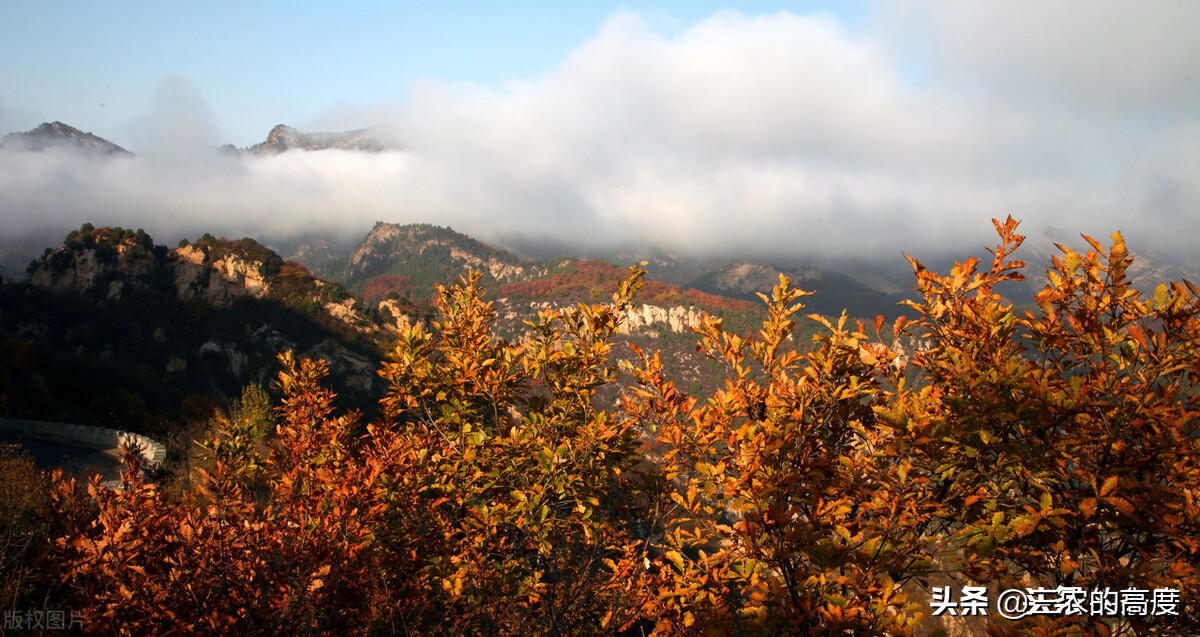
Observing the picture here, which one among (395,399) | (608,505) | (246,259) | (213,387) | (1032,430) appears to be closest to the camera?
(1032,430)

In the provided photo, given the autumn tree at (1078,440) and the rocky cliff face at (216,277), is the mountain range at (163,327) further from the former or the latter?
the autumn tree at (1078,440)

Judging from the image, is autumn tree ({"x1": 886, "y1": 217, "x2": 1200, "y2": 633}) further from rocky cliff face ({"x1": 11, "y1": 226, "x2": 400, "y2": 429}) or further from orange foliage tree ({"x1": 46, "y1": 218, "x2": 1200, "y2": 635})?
rocky cliff face ({"x1": 11, "y1": 226, "x2": 400, "y2": 429})

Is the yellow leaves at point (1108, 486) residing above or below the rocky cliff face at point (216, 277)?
below

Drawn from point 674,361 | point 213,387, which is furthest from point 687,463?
point 674,361

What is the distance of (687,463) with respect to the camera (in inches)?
210

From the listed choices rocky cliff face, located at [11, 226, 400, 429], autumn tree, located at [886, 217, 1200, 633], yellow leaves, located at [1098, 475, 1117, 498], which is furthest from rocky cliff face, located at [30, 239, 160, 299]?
yellow leaves, located at [1098, 475, 1117, 498]

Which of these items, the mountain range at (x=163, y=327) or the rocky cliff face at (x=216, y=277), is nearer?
the mountain range at (x=163, y=327)

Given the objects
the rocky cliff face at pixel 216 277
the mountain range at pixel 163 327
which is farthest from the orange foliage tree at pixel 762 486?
the rocky cliff face at pixel 216 277

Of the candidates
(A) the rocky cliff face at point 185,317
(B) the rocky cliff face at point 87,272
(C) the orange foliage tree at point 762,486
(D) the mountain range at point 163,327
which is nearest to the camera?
(C) the orange foliage tree at point 762,486

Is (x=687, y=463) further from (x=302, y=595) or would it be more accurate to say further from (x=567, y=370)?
(x=302, y=595)

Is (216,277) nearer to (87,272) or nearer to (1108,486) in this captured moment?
(87,272)

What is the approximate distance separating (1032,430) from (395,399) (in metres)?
6.52

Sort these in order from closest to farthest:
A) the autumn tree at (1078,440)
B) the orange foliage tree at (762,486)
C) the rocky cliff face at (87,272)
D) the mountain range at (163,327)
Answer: the autumn tree at (1078,440) → the orange foliage tree at (762,486) → the mountain range at (163,327) → the rocky cliff face at (87,272)

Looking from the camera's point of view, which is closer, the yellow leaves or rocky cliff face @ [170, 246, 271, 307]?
the yellow leaves
